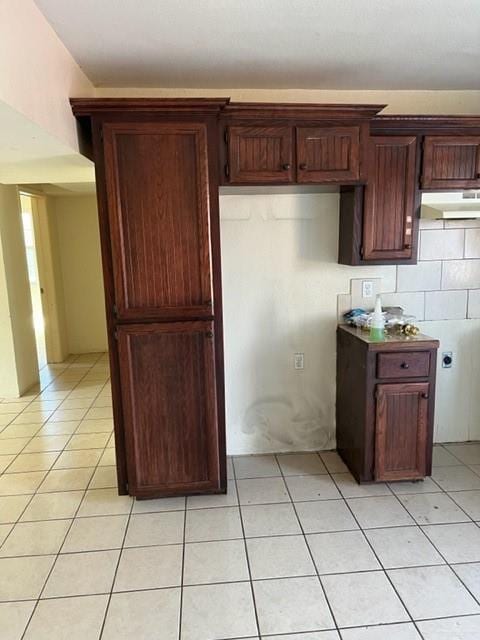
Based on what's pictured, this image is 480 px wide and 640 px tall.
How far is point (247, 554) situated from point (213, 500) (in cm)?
51

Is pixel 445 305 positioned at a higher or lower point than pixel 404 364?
higher

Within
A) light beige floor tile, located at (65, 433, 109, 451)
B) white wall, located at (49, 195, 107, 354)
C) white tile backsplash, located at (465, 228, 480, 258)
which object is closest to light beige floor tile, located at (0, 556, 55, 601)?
light beige floor tile, located at (65, 433, 109, 451)

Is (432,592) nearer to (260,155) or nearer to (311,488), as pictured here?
(311,488)

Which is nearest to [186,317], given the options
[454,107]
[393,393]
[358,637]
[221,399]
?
[221,399]

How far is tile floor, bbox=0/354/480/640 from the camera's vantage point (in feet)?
5.90

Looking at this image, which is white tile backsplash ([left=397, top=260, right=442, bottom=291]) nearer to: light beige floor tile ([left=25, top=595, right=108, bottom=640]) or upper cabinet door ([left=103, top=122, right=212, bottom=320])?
upper cabinet door ([left=103, top=122, right=212, bottom=320])

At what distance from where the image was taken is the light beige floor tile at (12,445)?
330 centimetres

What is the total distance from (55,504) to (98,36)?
247 cm

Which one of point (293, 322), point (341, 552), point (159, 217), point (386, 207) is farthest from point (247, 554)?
point (386, 207)

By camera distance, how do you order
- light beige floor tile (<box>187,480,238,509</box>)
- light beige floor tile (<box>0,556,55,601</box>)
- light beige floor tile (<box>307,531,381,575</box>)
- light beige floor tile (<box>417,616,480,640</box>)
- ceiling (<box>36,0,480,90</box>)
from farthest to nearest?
light beige floor tile (<box>187,480,238,509</box>), light beige floor tile (<box>307,531,381,575</box>), light beige floor tile (<box>0,556,55,601</box>), ceiling (<box>36,0,480,90</box>), light beige floor tile (<box>417,616,480,640</box>)

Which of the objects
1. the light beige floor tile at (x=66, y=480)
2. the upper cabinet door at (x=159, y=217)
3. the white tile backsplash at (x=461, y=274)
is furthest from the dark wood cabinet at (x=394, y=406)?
the light beige floor tile at (x=66, y=480)

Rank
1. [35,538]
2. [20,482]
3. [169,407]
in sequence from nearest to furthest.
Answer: [35,538]
[169,407]
[20,482]

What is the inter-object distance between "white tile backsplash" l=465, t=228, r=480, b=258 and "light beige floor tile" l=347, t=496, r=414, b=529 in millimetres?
1718

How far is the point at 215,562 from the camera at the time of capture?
7.00ft
